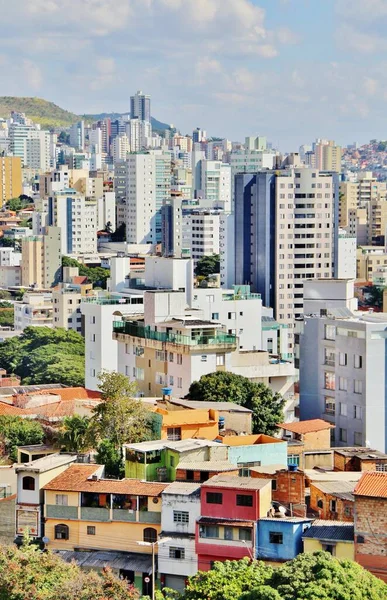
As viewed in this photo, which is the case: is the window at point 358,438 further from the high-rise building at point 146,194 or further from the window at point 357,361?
the high-rise building at point 146,194

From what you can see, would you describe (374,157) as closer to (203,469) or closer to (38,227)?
(38,227)

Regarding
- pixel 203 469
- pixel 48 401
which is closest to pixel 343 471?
pixel 203 469

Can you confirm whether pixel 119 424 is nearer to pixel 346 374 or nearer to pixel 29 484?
pixel 29 484

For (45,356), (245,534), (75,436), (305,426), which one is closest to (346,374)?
(305,426)

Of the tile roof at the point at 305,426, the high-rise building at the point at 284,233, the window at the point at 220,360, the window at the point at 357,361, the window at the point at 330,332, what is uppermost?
the high-rise building at the point at 284,233

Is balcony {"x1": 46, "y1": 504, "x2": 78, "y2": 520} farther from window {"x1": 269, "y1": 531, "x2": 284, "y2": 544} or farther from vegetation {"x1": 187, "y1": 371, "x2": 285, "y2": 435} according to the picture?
vegetation {"x1": 187, "y1": 371, "x2": 285, "y2": 435}

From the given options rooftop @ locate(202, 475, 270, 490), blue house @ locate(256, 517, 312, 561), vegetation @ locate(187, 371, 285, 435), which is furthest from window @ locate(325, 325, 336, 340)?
blue house @ locate(256, 517, 312, 561)

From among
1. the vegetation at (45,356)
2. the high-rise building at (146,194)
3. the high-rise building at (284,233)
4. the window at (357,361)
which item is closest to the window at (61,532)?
the window at (357,361)
